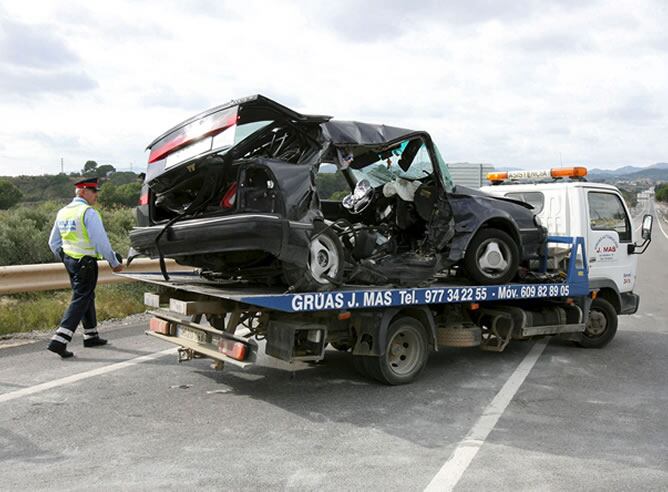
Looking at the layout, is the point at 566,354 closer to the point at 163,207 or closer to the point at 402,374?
Answer: the point at 402,374

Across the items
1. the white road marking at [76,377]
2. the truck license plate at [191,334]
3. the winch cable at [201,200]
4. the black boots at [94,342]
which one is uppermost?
the winch cable at [201,200]

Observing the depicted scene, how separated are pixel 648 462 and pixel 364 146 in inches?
136

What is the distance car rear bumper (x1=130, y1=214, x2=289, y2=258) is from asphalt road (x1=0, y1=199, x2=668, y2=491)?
1.03 m

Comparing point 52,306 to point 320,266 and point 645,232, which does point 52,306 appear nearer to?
point 320,266

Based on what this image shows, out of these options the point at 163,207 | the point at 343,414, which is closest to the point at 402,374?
the point at 343,414

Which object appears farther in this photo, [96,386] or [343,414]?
[96,386]

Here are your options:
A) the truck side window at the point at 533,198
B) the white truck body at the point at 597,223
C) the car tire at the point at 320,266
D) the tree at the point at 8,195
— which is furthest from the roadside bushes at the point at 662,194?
the car tire at the point at 320,266

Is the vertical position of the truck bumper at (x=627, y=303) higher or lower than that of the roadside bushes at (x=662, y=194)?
lower

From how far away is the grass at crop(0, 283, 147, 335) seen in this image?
862 cm

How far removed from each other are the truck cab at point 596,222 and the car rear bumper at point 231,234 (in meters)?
4.64

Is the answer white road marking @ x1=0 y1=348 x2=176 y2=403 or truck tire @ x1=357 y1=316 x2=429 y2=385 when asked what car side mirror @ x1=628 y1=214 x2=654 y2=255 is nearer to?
truck tire @ x1=357 y1=316 x2=429 y2=385

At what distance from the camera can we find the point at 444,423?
203 inches

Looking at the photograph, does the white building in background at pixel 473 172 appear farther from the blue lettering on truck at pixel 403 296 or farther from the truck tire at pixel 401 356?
the truck tire at pixel 401 356

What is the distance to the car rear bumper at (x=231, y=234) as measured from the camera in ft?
17.0
